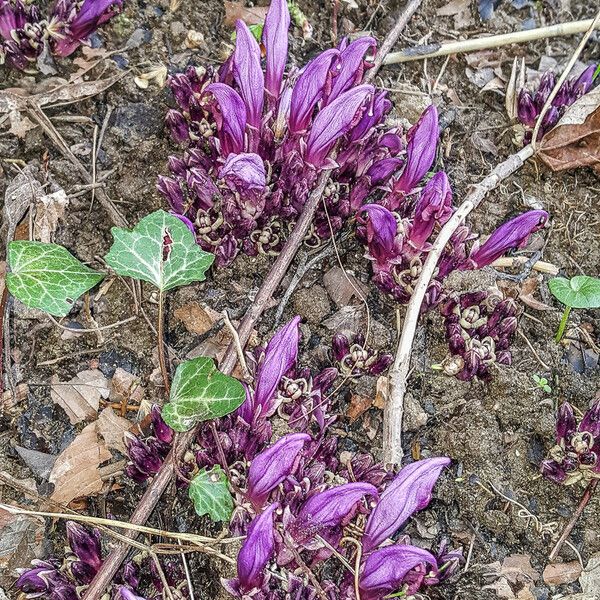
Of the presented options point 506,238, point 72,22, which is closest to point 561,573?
point 506,238

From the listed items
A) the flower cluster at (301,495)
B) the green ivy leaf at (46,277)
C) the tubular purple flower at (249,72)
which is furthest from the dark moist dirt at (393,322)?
the tubular purple flower at (249,72)

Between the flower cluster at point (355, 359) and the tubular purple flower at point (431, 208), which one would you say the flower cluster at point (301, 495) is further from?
the tubular purple flower at point (431, 208)

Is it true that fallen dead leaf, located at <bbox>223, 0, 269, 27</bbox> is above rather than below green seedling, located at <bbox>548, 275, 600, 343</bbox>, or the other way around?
above

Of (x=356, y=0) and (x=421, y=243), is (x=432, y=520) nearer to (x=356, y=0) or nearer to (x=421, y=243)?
(x=421, y=243)

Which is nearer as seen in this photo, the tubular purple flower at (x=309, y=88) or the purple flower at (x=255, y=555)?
the purple flower at (x=255, y=555)

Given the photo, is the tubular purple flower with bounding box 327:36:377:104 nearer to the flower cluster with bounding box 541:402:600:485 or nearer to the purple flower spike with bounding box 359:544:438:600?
the flower cluster with bounding box 541:402:600:485

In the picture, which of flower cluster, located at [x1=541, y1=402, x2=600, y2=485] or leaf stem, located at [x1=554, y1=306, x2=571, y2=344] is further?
leaf stem, located at [x1=554, y1=306, x2=571, y2=344]

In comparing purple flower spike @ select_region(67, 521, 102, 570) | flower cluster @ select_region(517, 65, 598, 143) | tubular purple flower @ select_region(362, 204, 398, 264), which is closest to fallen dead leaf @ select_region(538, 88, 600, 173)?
flower cluster @ select_region(517, 65, 598, 143)

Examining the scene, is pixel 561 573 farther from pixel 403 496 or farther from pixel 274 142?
pixel 274 142
